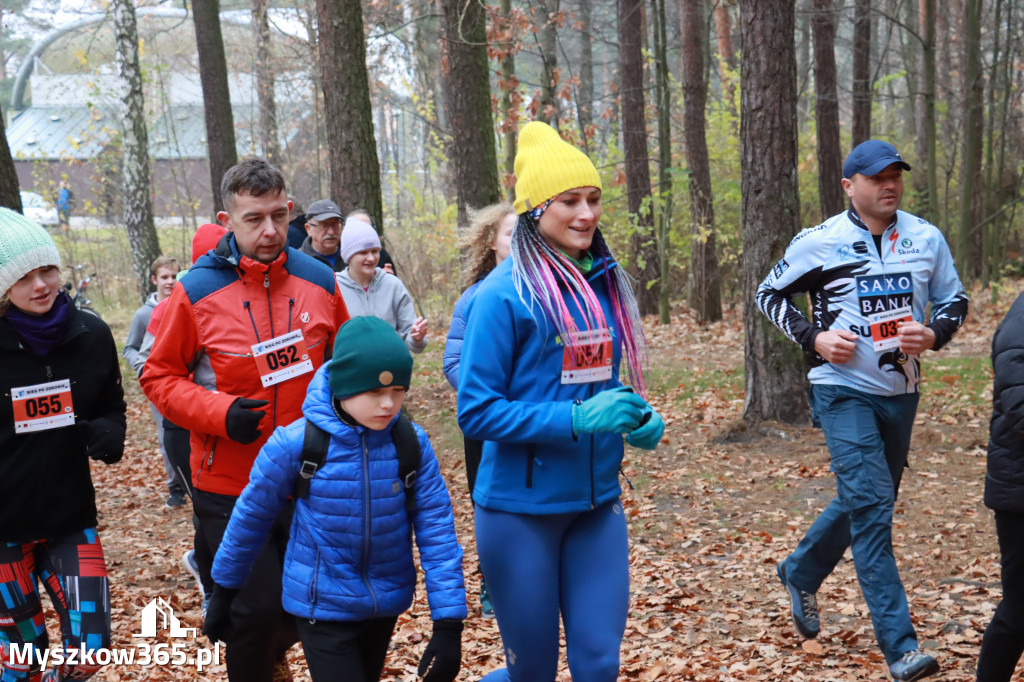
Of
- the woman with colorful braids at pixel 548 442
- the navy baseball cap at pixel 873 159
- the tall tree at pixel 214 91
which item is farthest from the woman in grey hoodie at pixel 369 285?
the tall tree at pixel 214 91

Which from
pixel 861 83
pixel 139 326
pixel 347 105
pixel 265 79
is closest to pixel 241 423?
pixel 139 326

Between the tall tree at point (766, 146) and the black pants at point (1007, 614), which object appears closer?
the black pants at point (1007, 614)

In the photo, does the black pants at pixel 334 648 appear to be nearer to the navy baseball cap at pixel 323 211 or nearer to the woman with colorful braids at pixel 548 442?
the woman with colorful braids at pixel 548 442

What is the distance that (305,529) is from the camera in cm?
330

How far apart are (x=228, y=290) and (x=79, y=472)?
1014 mm

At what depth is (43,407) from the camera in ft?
12.9

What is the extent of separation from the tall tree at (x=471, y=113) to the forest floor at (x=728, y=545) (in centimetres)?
284

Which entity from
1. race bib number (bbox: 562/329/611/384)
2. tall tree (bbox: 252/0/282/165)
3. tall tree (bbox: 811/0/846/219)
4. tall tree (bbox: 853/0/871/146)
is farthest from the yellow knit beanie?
tall tree (bbox: 252/0/282/165)

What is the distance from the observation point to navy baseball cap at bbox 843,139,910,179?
4.43m

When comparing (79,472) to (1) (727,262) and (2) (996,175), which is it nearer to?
(1) (727,262)

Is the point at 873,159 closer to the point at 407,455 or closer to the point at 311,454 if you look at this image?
the point at 407,455

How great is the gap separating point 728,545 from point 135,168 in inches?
578

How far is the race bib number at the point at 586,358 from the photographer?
127 inches

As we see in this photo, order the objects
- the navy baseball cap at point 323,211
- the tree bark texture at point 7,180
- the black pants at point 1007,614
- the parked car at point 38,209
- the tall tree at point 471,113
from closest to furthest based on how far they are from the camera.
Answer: the black pants at point 1007,614 < the tree bark texture at point 7,180 < the navy baseball cap at point 323,211 < the tall tree at point 471,113 < the parked car at point 38,209
